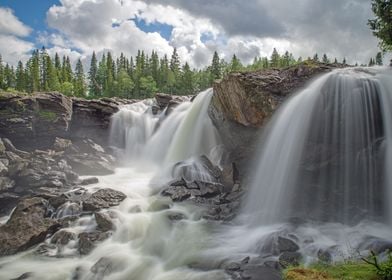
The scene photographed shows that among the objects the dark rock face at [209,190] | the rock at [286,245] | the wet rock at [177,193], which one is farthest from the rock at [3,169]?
the rock at [286,245]

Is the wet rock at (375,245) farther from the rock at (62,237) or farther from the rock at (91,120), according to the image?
the rock at (91,120)

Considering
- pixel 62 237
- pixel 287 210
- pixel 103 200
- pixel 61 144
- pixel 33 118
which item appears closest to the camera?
pixel 62 237

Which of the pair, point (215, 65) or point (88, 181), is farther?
Result: point (215, 65)

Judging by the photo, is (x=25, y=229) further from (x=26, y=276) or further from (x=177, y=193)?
(x=177, y=193)

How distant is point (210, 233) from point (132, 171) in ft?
55.9

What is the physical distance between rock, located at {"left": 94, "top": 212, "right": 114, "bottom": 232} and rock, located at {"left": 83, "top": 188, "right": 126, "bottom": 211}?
6.01 feet

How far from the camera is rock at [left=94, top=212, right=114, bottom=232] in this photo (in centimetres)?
1624

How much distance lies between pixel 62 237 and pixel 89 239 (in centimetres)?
152

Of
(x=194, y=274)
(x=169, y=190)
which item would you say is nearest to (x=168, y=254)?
(x=194, y=274)

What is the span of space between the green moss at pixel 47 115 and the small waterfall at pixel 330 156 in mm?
24897

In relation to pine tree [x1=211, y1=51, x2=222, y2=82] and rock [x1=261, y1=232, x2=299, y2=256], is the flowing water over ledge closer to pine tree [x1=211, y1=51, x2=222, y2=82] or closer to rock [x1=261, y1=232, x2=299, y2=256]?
rock [x1=261, y1=232, x2=299, y2=256]

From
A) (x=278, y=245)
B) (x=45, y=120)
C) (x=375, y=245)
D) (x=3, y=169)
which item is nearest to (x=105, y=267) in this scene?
(x=278, y=245)

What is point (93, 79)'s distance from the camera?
4045 inches

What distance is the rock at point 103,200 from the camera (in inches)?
735
